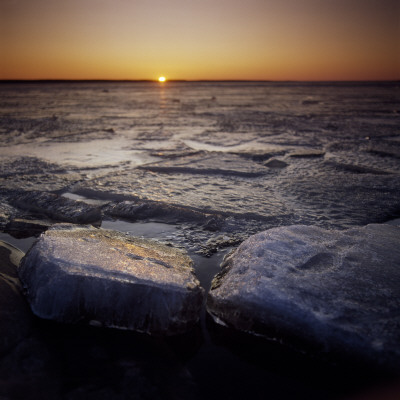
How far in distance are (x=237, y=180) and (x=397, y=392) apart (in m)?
2.37

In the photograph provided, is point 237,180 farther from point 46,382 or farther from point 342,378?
point 46,382

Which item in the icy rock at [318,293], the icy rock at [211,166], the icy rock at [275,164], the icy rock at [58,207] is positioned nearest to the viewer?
the icy rock at [318,293]

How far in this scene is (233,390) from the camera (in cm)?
105

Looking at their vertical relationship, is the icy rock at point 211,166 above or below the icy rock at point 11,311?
above

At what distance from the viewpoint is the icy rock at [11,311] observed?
45.2 inches

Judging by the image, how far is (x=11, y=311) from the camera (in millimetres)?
1235

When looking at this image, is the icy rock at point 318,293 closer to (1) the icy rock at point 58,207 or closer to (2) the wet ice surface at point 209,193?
(2) the wet ice surface at point 209,193

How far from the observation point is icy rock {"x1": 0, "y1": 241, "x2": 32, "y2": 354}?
1148 millimetres

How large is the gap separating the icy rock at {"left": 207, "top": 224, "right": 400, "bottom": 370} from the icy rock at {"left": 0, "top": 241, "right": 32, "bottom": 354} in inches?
28.9

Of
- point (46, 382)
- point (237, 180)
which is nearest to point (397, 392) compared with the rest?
point (46, 382)

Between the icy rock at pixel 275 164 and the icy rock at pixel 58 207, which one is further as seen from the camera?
the icy rock at pixel 275 164

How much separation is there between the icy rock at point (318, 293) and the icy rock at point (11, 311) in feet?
2.41

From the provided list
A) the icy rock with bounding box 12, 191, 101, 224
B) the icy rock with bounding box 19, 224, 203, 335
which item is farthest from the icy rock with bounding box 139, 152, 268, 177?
the icy rock with bounding box 19, 224, 203, 335

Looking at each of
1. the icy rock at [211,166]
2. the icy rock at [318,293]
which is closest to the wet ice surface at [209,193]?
the icy rock at [211,166]
